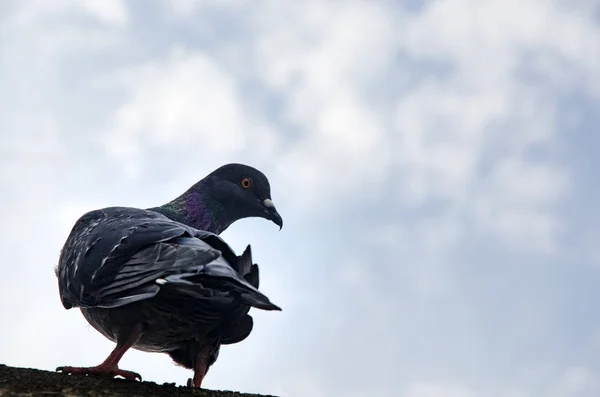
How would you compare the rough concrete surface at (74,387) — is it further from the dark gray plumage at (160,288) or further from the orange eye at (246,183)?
the orange eye at (246,183)

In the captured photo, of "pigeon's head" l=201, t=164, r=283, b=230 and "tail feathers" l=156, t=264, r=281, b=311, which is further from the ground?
"pigeon's head" l=201, t=164, r=283, b=230

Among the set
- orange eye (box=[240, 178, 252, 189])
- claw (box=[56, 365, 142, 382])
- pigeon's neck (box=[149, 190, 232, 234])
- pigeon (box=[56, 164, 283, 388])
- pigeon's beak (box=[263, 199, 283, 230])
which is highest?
orange eye (box=[240, 178, 252, 189])

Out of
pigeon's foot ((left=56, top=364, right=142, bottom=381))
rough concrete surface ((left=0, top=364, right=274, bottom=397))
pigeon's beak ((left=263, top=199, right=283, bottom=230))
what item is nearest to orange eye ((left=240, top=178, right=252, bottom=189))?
pigeon's beak ((left=263, top=199, right=283, bottom=230))

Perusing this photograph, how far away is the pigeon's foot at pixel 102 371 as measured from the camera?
220 inches

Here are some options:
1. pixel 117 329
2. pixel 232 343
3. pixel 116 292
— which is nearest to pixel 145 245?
pixel 116 292

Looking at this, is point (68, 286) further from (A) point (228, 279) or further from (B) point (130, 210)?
(A) point (228, 279)

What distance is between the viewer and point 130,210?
717 centimetres

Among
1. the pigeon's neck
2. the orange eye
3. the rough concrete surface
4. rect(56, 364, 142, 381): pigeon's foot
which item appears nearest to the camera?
the rough concrete surface

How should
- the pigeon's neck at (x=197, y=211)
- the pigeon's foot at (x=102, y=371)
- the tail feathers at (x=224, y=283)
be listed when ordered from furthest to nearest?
the pigeon's neck at (x=197, y=211), the pigeon's foot at (x=102, y=371), the tail feathers at (x=224, y=283)

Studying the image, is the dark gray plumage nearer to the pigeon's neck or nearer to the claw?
the claw

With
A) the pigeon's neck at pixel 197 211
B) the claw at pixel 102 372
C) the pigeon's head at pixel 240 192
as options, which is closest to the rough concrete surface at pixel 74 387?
the claw at pixel 102 372

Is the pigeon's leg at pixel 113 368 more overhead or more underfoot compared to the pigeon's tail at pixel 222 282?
more underfoot

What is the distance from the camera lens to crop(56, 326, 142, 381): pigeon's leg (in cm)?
560

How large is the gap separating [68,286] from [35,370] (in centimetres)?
164
